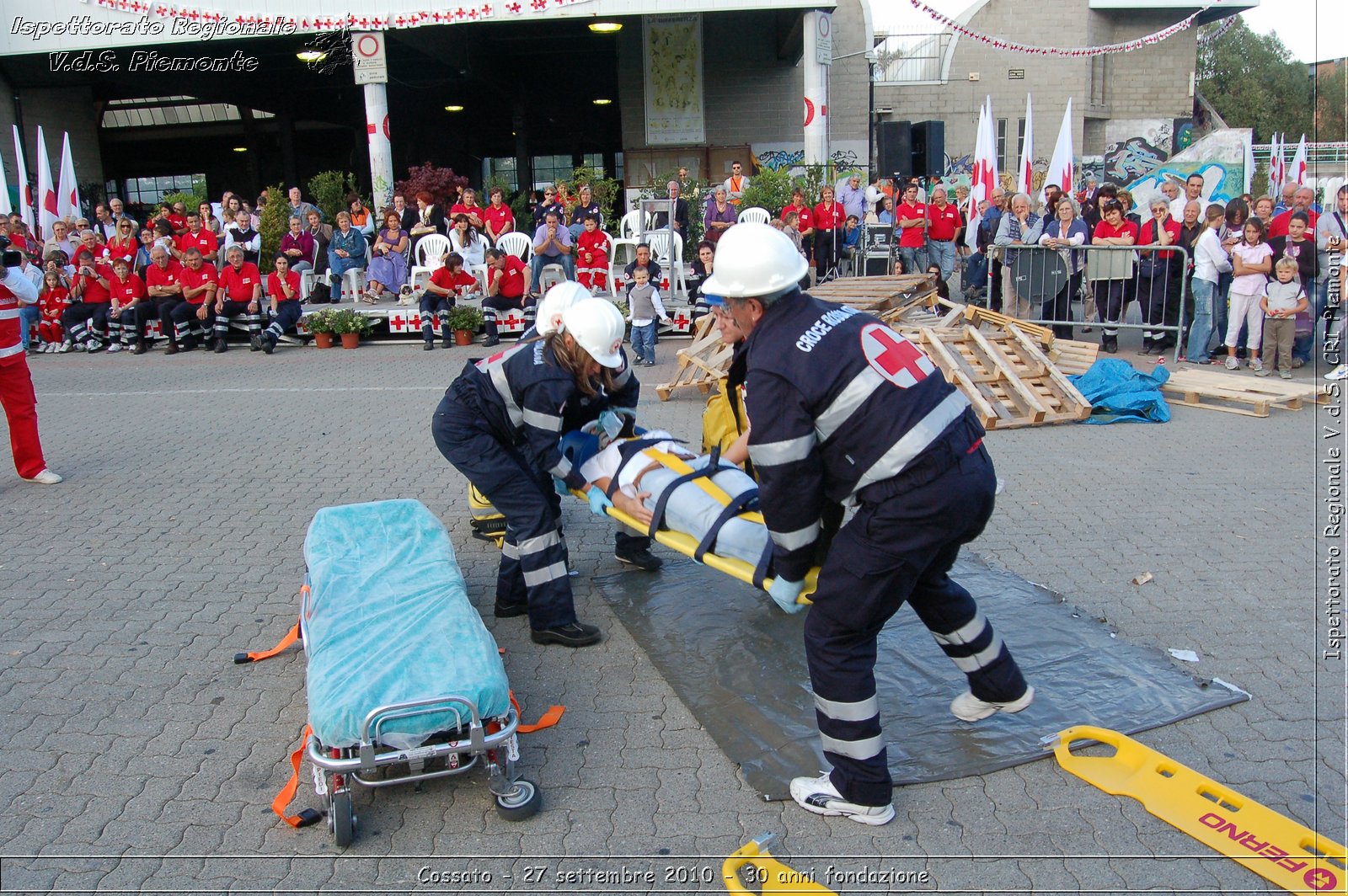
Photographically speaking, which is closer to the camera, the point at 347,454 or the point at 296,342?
the point at 347,454

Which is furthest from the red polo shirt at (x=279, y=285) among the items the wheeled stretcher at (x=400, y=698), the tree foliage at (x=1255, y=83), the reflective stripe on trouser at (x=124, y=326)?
the tree foliage at (x=1255, y=83)

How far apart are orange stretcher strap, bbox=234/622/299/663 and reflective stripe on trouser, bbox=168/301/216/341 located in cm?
1142

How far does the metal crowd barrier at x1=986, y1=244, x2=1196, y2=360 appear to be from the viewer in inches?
460

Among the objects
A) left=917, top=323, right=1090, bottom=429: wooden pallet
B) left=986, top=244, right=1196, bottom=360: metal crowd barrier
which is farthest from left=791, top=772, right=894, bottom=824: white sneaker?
left=986, top=244, right=1196, bottom=360: metal crowd barrier

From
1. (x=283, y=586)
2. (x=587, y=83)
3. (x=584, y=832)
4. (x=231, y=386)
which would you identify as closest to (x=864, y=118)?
(x=587, y=83)

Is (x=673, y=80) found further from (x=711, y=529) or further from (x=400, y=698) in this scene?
(x=400, y=698)

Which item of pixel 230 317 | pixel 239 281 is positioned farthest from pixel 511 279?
pixel 230 317

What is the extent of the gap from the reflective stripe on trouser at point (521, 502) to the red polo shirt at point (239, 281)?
432 inches

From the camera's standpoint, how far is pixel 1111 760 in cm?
363

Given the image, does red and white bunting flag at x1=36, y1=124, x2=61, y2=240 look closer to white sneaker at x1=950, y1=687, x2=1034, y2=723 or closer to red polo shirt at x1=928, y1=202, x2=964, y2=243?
red polo shirt at x1=928, y1=202, x2=964, y2=243

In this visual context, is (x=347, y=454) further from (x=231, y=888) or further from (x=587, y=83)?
(x=587, y=83)

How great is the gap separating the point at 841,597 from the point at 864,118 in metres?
24.6

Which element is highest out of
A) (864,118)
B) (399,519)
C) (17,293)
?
(864,118)

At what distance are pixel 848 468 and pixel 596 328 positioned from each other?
1668 millimetres
